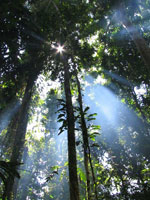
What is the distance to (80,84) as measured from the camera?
814cm

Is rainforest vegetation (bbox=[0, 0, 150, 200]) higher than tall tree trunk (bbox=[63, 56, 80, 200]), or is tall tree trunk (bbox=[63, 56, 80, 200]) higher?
rainforest vegetation (bbox=[0, 0, 150, 200])

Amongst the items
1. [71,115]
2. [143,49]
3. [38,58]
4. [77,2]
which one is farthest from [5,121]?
[143,49]

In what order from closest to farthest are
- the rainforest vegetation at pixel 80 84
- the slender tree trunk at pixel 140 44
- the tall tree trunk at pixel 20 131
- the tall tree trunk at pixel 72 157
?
the tall tree trunk at pixel 72 157 < the rainforest vegetation at pixel 80 84 < the slender tree trunk at pixel 140 44 < the tall tree trunk at pixel 20 131

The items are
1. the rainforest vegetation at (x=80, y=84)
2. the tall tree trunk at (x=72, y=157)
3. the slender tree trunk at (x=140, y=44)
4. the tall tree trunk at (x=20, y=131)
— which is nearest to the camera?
the tall tree trunk at (x=72, y=157)

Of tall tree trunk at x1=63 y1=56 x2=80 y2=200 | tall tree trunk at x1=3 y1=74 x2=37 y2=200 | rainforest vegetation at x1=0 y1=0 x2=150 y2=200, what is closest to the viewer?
tall tree trunk at x1=63 y1=56 x2=80 y2=200

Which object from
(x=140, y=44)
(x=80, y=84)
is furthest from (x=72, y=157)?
(x=140, y=44)

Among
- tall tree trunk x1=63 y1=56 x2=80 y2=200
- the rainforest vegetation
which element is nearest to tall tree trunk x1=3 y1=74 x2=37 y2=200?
the rainforest vegetation

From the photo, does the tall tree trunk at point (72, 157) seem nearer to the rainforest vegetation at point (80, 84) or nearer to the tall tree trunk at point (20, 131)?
the rainforest vegetation at point (80, 84)

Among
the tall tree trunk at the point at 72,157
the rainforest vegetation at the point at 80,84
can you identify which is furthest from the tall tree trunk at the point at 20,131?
the tall tree trunk at the point at 72,157

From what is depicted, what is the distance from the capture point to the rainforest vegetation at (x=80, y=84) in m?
4.46

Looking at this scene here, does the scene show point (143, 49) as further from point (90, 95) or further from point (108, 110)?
point (90, 95)

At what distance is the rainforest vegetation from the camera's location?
4.46 m

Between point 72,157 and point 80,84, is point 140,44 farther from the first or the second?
point 72,157

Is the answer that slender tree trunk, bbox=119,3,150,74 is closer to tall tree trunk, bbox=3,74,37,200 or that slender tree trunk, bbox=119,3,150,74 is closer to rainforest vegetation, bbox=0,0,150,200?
rainforest vegetation, bbox=0,0,150,200
